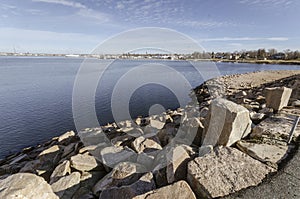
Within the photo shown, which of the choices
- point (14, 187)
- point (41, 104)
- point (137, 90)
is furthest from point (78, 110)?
point (14, 187)

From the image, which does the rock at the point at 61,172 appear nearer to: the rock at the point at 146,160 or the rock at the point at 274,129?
the rock at the point at 146,160

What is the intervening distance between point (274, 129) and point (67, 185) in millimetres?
5225

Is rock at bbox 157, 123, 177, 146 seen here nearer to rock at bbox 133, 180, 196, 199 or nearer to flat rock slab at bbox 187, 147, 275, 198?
flat rock slab at bbox 187, 147, 275, 198

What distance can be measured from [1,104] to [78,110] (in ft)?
27.5

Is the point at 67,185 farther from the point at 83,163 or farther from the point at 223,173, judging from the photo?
the point at 223,173

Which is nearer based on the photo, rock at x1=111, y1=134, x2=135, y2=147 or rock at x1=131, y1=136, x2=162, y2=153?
rock at x1=131, y1=136, x2=162, y2=153

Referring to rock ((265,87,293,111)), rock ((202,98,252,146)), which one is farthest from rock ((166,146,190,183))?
rock ((265,87,293,111))

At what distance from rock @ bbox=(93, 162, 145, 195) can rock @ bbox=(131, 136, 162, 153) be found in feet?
3.37

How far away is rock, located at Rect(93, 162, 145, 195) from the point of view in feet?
12.2

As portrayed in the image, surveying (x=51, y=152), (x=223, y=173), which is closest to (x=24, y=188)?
(x=223, y=173)

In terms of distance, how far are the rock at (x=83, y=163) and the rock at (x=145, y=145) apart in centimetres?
115

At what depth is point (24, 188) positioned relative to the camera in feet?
9.24

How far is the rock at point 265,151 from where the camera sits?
352 cm

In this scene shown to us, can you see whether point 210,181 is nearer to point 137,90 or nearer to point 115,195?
point 115,195
